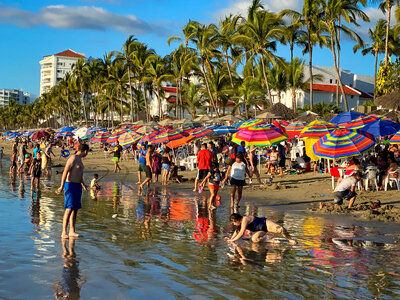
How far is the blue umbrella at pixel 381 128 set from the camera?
705 inches

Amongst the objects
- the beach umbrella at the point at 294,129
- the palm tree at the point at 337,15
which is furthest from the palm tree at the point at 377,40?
the beach umbrella at the point at 294,129

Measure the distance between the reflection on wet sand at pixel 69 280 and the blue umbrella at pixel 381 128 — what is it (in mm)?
13094

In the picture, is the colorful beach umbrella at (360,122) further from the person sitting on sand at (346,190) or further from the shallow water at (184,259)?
the shallow water at (184,259)

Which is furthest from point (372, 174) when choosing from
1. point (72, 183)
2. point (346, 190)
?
point (72, 183)

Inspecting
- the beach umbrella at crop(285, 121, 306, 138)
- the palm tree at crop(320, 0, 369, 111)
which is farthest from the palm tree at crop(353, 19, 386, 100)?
the beach umbrella at crop(285, 121, 306, 138)

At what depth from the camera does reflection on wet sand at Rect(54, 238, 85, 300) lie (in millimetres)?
5736

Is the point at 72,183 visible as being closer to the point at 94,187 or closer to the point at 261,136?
the point at 94,187

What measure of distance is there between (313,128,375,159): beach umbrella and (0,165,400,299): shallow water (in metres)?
3.17

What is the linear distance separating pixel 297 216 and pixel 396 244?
12.0 feet

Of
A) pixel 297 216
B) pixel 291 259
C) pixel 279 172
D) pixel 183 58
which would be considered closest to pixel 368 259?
pixel 291 259

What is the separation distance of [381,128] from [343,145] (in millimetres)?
3916

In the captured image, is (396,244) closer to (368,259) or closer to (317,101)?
(368,259)

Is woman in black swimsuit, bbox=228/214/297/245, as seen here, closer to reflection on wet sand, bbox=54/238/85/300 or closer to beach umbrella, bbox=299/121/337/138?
reflection on wet sand, bbox=54/238/85/300

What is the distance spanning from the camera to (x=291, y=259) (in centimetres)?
771
